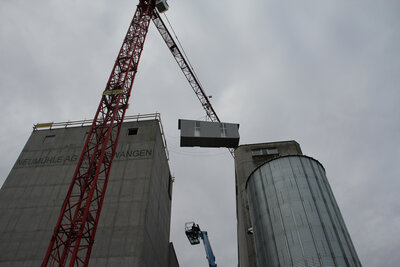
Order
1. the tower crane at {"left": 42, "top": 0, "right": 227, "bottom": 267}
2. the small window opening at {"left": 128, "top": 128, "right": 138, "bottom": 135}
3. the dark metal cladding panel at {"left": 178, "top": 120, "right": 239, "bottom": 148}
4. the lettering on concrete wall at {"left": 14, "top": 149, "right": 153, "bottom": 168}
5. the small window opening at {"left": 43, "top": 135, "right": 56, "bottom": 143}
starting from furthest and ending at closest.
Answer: the dark metal cladding panel at {"left": 178, "top": 120, "right": 239, "bottom": 148} < the small window opening at {"left": 43, "top": 135, "right": 56, "bottom": 143} < the small window opening at {"left": 128, "top": 128, "right": 138, "bottom": 135} < the lettering on concrete wall at {"left": 14, "top": 149, "right": 153, "bottom": 168} < the tower crane at {"left": 42, "top": 0, "right": 227, "bottom": 267}

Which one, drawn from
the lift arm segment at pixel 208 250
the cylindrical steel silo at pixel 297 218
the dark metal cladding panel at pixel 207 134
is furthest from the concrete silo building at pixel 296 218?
the lift arm segment at pixel 208 250

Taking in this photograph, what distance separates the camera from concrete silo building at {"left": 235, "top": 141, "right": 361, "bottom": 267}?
16375 millimetres

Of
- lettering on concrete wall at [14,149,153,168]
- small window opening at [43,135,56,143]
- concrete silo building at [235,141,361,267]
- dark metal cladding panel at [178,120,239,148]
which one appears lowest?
concrete silo building at [235,141,361,267]

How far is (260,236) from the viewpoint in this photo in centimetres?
1959

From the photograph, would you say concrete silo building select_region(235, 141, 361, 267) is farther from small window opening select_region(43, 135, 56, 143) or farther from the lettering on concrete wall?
small window opening select_region(43, 135, 56, 143)

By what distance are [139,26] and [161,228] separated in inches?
1024

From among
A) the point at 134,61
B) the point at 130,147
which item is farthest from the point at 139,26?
the point at 130,147

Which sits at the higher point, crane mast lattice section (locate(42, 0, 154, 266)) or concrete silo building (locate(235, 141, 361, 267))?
crane mast lattice section (locate(42, 0, 154, 266))

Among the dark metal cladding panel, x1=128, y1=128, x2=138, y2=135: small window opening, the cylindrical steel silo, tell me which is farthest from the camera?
the dark metal cladding panel

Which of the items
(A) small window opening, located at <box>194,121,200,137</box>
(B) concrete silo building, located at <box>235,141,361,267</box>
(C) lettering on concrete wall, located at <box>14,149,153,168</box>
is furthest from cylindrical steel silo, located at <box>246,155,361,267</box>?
(A) small window opening, located at <box>194,121,200,137</box>

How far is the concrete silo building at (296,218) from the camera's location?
1638 cm

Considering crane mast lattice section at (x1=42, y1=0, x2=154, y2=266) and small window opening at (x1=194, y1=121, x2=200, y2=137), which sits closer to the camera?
crane mast lattice section at (x1=42, y1=0, x2=154, y2=266)

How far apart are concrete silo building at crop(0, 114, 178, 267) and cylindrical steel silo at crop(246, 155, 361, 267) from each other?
11.7 metres

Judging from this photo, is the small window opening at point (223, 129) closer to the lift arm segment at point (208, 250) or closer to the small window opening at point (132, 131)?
the small window opening at point (132, 131)
